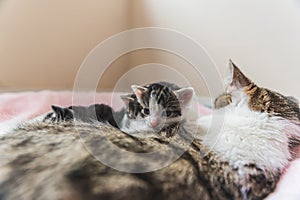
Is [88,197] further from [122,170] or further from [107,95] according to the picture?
[107,95]

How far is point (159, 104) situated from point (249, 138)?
0.24 metres

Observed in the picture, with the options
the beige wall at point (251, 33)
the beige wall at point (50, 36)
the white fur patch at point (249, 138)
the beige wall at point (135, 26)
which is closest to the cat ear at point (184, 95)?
the white fur patch at point (249, 138)

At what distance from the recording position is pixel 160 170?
1.83 feet

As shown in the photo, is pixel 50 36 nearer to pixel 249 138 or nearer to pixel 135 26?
pixel 135 26

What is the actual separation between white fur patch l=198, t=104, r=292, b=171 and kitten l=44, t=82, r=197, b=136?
86mm

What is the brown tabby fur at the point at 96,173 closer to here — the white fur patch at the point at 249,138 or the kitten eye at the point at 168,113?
the white fur patch at the point at 249,138

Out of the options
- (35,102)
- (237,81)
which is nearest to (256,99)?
(237,81)

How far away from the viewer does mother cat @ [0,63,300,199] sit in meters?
0.51

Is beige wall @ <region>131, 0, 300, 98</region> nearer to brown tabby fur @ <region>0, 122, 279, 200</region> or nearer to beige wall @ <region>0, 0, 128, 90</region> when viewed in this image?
beige wall @ <region>0, 0, 128, 90</region>

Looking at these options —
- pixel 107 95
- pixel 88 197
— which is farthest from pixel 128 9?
pixel 88 197

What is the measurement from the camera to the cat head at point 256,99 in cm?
76

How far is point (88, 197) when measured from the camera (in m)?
0.49

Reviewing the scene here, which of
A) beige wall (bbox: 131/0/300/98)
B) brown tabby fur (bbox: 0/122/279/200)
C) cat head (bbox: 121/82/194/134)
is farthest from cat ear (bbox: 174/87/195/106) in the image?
beige wall (bbox: 131/0/300/98)

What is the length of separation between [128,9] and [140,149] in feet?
4.33
